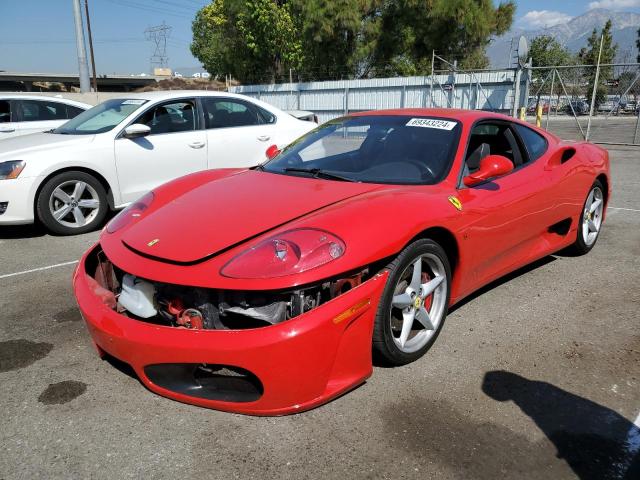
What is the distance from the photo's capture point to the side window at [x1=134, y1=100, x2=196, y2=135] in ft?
20.1

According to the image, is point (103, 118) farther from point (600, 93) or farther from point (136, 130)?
point (600, 93)

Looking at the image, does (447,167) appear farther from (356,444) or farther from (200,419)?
(200,419)

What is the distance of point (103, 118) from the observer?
616 centimetres

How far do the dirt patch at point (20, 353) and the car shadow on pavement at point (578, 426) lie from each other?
237 cm

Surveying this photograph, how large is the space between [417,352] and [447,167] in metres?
1.11

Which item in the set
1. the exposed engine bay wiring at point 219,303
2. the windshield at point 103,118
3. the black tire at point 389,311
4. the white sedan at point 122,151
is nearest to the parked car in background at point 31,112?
the windshield at point 103,118

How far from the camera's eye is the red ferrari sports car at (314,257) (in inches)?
85.8

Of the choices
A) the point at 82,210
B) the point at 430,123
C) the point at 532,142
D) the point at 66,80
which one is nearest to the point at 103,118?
the point at 82,210

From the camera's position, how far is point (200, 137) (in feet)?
20.9

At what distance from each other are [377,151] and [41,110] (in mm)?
7463

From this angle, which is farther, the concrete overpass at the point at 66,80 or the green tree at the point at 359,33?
the concrete overpass at the point at 66,80

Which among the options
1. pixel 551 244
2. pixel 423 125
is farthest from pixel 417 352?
pixel 551 244

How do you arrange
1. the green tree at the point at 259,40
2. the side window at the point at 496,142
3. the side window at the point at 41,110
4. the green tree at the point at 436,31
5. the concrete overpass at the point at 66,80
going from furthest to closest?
the concrete overpass at the point at 66,80
the green tree at the point at 259,40
the green tree at the point at 436,31
the side window at the point at 41,110
the side window at the point at 496,142

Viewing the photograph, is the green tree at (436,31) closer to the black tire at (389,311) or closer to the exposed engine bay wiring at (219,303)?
the black tire at (389,311)
